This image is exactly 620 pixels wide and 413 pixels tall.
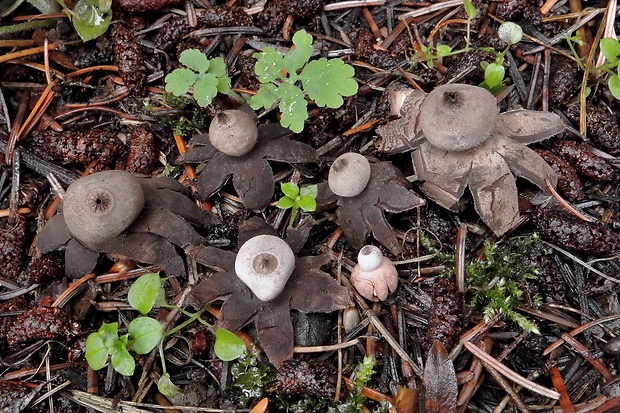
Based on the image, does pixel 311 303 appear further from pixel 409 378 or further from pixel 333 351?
pixel 409 378

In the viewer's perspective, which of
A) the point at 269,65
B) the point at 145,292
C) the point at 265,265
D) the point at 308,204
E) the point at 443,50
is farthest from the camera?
the point at 443,50

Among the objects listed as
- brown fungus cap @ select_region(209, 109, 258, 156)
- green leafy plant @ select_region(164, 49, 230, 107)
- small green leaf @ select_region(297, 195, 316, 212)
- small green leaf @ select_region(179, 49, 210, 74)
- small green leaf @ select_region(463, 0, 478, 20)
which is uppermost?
small green leaf @ select_region(463, 0, 478, 20)

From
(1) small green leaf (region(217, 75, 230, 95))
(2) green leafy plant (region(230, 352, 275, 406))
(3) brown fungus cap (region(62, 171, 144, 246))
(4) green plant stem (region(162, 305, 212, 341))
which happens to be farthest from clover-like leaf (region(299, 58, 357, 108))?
(2) green leafy plant (region(230, 352, 275, 406))

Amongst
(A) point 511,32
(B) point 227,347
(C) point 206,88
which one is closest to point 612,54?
(A) point 511,32

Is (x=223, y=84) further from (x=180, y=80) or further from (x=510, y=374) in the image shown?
(x=510, y=374)

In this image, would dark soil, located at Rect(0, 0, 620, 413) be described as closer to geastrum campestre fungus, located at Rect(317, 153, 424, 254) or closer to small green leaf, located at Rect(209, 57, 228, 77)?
A: geastrum campestre fungus, located at Rect(317, 153, 424, 254)

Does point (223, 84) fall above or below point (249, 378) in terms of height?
above

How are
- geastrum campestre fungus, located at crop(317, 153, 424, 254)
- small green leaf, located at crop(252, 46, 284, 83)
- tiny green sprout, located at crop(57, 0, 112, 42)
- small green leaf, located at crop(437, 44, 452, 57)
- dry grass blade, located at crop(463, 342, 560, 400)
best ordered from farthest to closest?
tiny green sprout, located at crop(57, 0, 112, 42), small green leaf, located at crop(437, 44, 452, 57), small green leaf, located at crop(252, 46, 284, 83), geastrum campestre fungus, located at crop(317, 153, 424, 254), dry grass blade, located at crop(463, 342, 560, 400)
